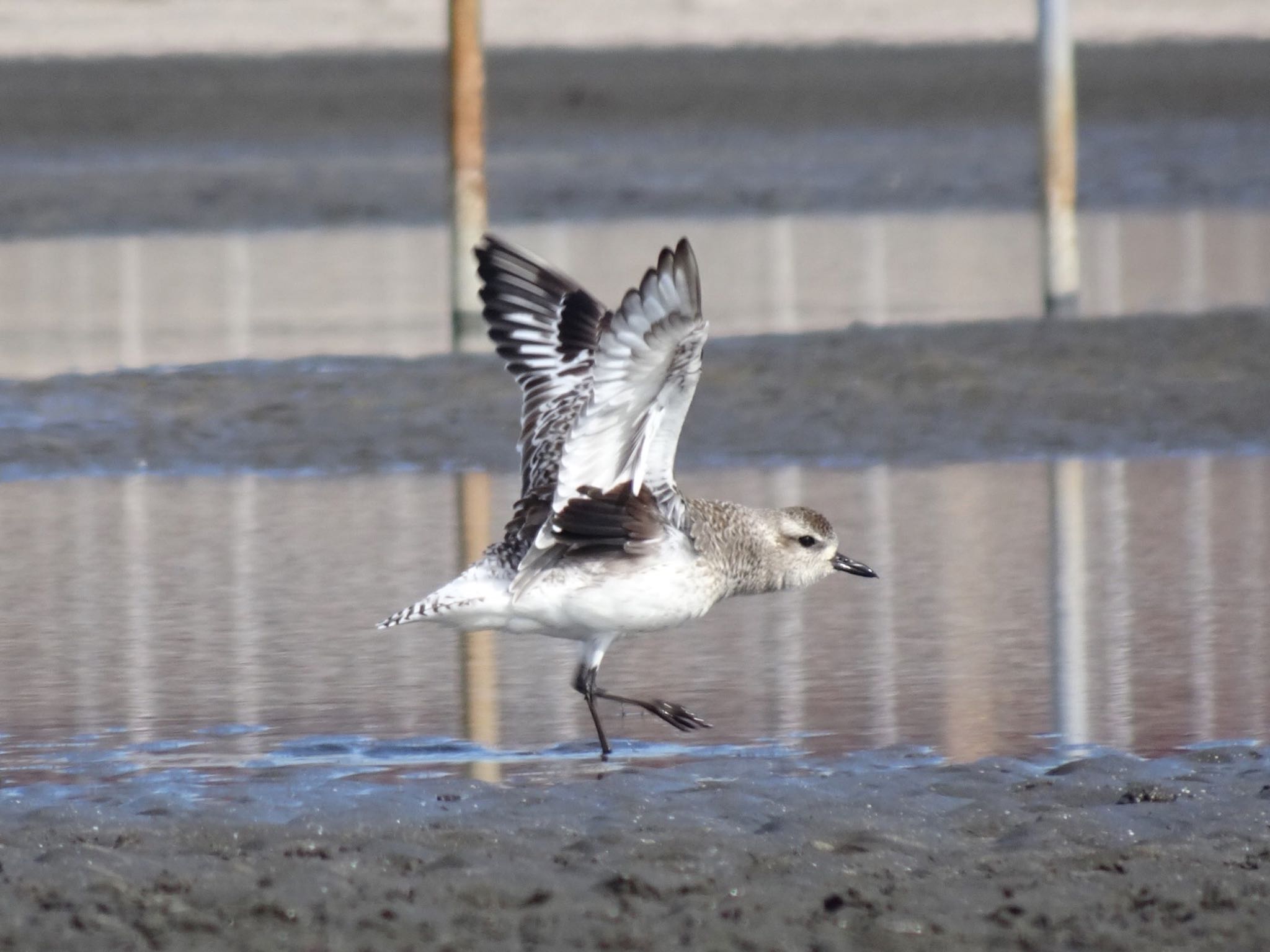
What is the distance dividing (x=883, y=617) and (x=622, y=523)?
6.63 feet

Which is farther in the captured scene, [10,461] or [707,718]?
[10,461]

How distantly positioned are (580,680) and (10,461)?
19.6 feet

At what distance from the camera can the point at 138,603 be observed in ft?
31.4

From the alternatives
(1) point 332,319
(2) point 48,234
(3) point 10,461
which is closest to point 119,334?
(1) point 332,319

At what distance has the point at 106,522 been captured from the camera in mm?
11242

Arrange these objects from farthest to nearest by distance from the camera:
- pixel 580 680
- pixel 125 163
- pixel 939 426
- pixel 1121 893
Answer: pixel 125 163 → pixel 939 426 → pixel 580 680 → pixel 1121 893

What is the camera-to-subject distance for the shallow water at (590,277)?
17141 millimetres

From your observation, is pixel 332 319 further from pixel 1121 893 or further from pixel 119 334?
pixel 1121 893

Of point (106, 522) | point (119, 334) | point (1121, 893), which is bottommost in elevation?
point (1121, 893)

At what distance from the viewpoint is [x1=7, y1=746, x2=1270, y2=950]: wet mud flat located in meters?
5.44

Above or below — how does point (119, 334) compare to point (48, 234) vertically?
below

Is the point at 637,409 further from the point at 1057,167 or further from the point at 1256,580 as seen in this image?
the point at 1057,167

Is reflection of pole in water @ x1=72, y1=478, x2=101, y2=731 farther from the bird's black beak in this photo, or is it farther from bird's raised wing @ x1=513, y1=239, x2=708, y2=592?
the bird's black beak

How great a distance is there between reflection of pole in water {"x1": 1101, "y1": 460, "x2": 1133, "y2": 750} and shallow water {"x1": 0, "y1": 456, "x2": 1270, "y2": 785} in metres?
0.02
